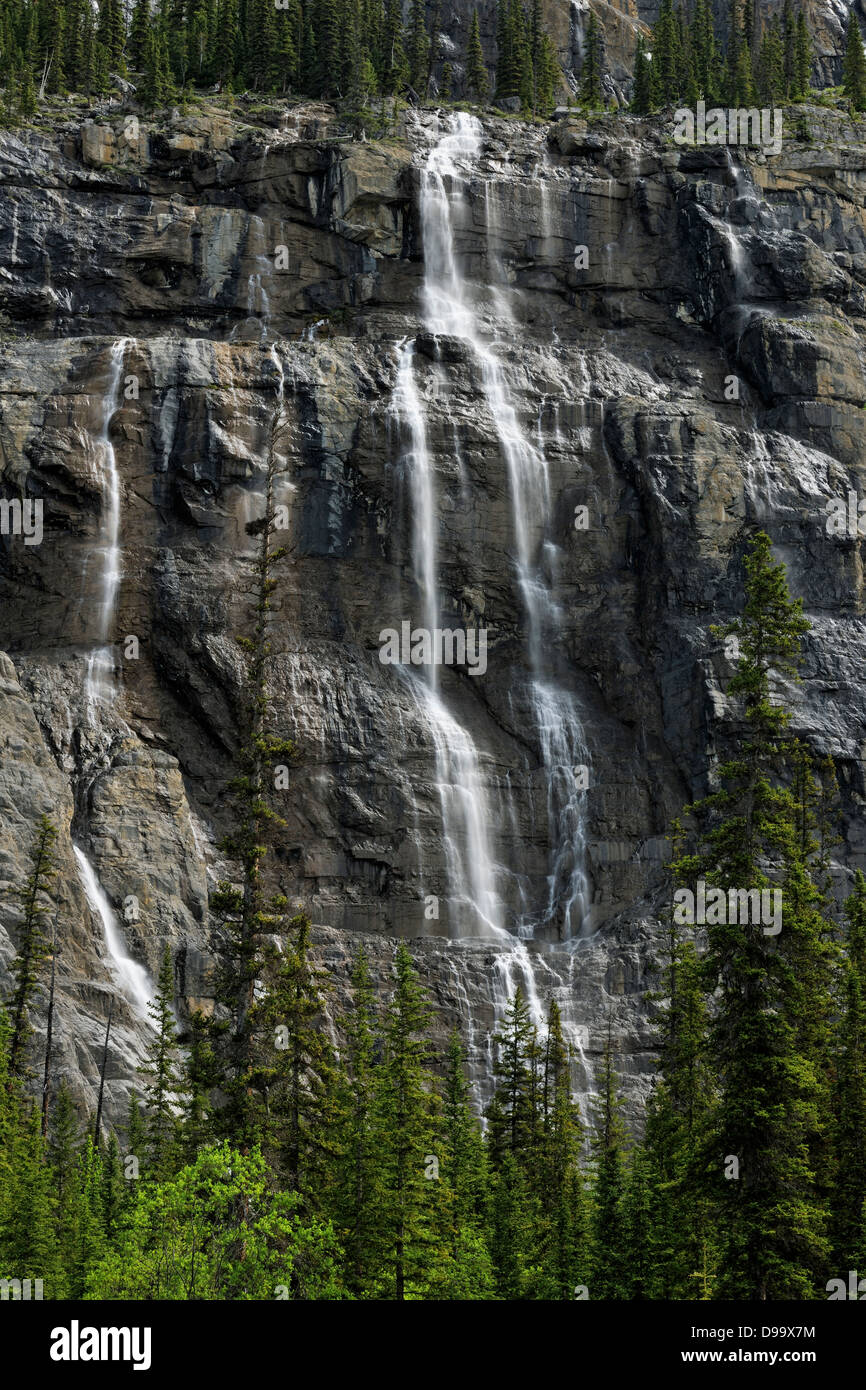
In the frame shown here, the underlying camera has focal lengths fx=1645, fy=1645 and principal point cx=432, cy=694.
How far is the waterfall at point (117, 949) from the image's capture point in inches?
2431

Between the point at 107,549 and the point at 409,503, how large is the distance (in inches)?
580

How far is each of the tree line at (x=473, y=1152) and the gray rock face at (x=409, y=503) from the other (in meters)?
17.4

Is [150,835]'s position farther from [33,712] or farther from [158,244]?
[158,244]

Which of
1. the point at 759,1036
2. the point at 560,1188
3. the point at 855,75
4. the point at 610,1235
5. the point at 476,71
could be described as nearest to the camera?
the point at 759,1036

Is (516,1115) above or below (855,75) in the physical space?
below

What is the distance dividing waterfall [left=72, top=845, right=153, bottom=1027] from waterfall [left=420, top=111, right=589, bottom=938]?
56.7 feet

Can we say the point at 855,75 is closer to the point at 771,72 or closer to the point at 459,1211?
the point at 771,72

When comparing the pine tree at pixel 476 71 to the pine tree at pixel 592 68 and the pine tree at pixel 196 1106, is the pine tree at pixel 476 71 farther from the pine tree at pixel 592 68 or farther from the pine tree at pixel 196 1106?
the pine tree at pixel 196 1106

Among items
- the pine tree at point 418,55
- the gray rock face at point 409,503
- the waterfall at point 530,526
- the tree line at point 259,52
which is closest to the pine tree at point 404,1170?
the gray rock face at point 409,503

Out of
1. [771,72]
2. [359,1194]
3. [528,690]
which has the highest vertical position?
[771,72]

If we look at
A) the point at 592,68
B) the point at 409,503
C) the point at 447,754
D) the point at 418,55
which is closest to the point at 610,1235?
the point at 447,754

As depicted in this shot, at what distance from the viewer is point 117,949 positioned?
6356 centimetres
